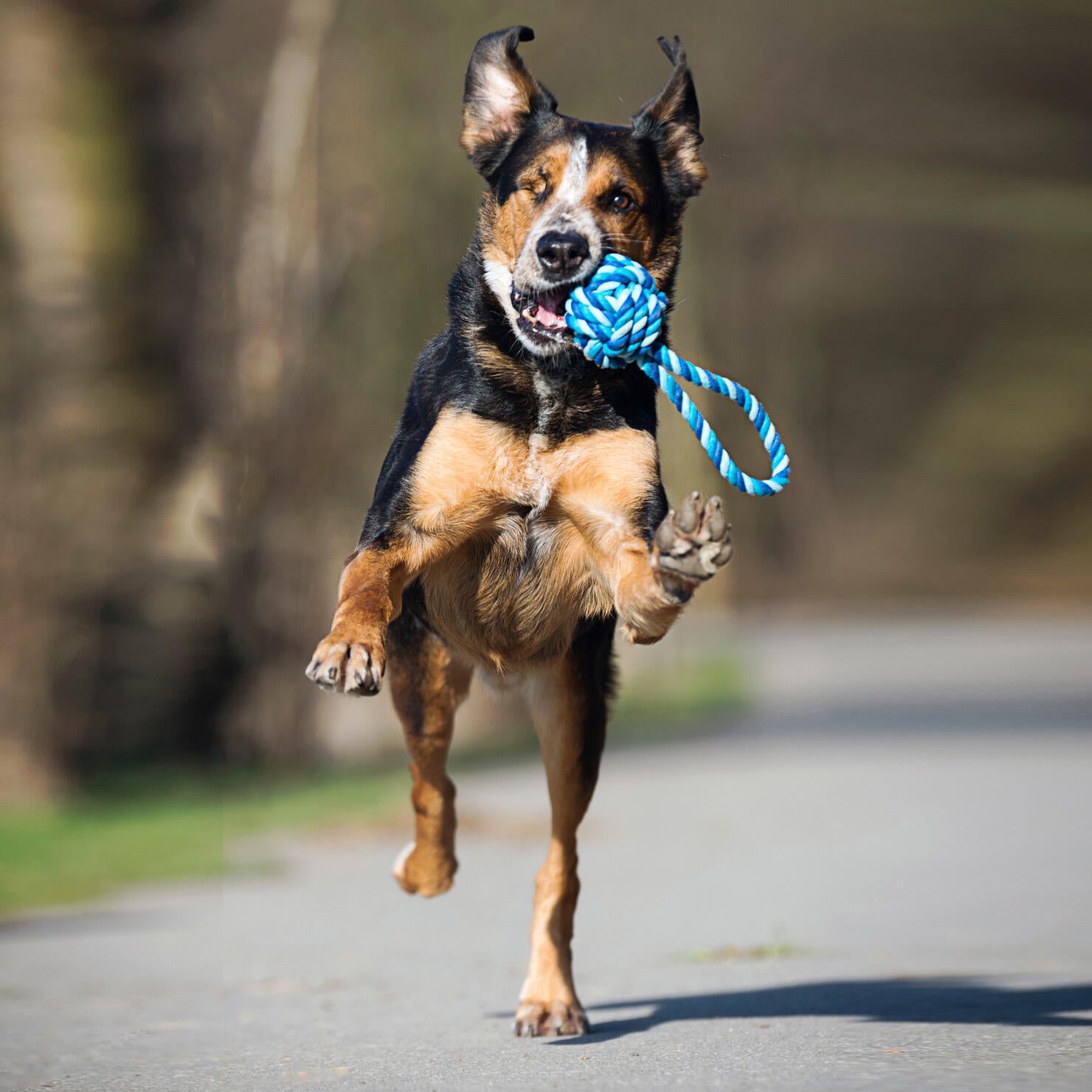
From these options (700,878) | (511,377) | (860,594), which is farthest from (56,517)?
(860,594)

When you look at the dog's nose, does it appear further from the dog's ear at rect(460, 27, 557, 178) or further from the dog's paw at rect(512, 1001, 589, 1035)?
the dog's paw at rect(512, 1001, 589, 1035)

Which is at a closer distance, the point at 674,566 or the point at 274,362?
the point at 674,566

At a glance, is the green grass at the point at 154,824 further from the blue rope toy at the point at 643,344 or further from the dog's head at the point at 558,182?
the blue rope toy at the point at 643,344

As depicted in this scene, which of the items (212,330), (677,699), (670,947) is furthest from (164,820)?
(677,699)

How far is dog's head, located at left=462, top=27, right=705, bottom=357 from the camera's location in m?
4.85

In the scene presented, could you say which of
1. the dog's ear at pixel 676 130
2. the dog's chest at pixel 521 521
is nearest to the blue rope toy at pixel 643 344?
the dog's chest at pixel 521 521

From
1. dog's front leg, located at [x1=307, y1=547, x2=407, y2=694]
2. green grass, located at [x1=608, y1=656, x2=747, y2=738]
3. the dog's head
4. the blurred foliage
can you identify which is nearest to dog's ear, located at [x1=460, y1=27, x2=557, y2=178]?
the dog's head

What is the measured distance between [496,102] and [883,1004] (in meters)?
3.28

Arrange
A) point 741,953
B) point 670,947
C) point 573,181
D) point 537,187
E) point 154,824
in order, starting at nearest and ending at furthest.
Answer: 1. point 573,181
2. point 537,187
3. point 741,953
4. point 670,947
5. point 154,824

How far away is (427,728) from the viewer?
5645mm

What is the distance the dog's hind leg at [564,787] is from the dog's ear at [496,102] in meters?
1.56

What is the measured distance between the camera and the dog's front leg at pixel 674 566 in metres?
4.24

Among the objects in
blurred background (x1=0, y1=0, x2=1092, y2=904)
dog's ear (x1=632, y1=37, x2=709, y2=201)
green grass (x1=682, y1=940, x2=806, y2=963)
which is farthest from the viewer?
blurred background (x1=0, y1=0, x2=1092, y2=904)

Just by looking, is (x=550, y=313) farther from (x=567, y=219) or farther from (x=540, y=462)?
(x=540, y=462)
